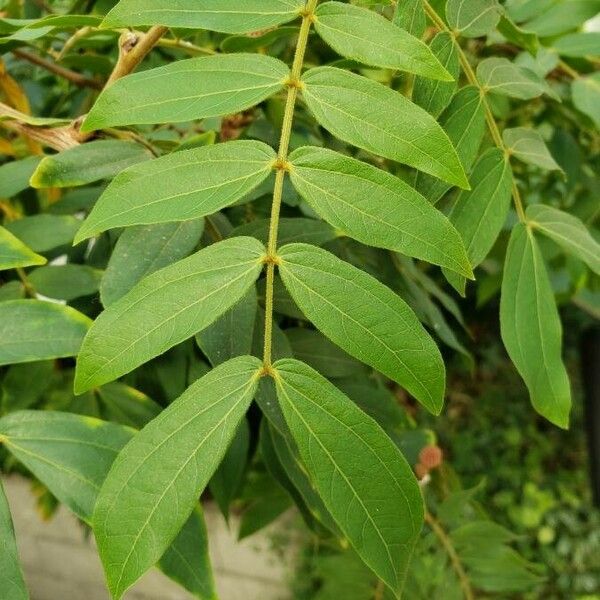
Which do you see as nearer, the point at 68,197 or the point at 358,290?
the point at 358,290

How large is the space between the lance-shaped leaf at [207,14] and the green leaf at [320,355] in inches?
11.1

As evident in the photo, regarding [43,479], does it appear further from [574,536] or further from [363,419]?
[574,536]

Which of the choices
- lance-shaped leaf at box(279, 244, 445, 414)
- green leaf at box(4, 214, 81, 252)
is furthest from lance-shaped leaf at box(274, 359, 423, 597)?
green leaf at box(4, 214, 81, 252)

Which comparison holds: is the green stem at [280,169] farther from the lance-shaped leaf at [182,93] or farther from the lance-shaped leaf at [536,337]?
the lance-shaped leaf at [536,337]

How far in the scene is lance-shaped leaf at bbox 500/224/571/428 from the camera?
23.2 inches

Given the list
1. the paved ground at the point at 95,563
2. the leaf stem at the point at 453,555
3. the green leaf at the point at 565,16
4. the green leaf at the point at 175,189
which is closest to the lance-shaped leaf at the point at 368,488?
the green leaf at the point at 175,189

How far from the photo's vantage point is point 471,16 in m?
0.62

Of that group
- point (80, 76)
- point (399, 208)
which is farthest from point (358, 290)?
point (80, 76)

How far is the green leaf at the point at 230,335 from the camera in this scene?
561 millimetres

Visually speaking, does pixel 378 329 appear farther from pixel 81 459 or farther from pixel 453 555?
pixel 453 555

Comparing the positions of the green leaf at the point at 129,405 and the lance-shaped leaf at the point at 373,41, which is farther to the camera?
the green leaf at the point at 129,405

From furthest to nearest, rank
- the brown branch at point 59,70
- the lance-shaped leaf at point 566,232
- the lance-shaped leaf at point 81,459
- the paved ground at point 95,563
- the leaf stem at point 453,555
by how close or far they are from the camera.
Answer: the paved ground at point 95,563 → the leaf stem at point 453,555 → the brown branch at point 59,70 → the lance-shaped leaf at point 566,232 → the lance-shaped leaf at point 81,459

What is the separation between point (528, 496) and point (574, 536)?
16 cm

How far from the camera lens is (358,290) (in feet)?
1.53
